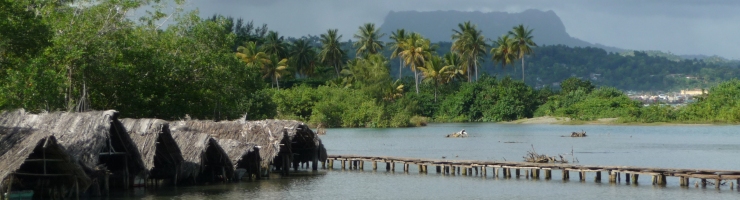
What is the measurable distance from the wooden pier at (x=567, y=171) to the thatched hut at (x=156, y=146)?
10.6 m

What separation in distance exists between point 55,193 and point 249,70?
19.4 metres

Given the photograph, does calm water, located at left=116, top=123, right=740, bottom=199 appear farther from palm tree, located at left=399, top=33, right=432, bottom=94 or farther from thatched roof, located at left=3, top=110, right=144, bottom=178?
palm tree, located at left=399, top=33, right=432, bottom=94

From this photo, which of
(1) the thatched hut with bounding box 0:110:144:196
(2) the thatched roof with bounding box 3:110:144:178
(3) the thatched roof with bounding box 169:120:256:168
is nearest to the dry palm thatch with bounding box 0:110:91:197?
(1) the thatched hut with bounding box 0:110:144:196

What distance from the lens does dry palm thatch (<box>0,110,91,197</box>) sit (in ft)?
75.0

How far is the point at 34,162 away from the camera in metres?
24.7

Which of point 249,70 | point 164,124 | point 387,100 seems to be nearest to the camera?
point 164,124

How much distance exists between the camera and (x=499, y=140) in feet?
203

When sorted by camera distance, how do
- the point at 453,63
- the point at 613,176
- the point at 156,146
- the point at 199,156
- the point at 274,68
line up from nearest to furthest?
the point at 156,146, the point at 199,156, the point at 613,176, the point at 274,68, the point at 453,63

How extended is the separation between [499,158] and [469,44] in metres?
53.1

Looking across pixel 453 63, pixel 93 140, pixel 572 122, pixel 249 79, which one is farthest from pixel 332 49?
pixel 93 140

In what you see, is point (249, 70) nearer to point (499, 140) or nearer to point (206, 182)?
point (206, 182)

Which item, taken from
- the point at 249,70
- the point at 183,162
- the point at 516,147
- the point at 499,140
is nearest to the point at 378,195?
the point at 183,162

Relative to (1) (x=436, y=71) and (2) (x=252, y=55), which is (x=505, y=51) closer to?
(1) (x=436, y=71)

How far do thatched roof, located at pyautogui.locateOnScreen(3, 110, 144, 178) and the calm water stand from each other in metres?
1.85
